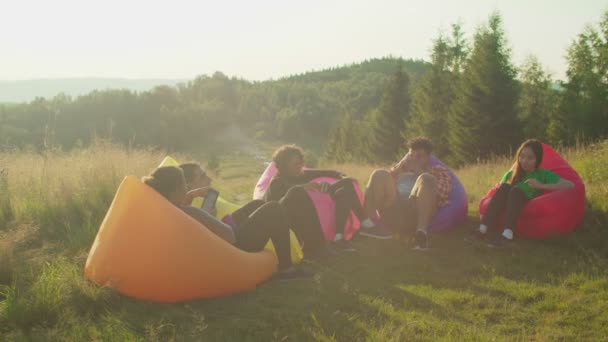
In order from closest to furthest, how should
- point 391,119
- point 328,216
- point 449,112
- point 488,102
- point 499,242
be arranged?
point 499,242 → point 328,216 → point 488,102 → point 449,112 → point 391,119

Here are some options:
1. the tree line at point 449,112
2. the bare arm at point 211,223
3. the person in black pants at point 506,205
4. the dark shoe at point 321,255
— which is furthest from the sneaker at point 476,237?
the tree line at point 449,112

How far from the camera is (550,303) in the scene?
137 inches

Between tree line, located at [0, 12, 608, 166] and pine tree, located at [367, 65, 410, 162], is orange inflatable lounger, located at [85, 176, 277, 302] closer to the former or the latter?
tree line, located at [0, 12, 608, 166]

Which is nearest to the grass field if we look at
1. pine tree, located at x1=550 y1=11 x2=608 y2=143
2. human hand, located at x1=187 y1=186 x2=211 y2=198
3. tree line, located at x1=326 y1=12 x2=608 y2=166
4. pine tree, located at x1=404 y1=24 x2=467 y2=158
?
human hand, located at x1=187 y1=186 x2=211 y2=198

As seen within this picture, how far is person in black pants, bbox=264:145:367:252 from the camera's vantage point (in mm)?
4438

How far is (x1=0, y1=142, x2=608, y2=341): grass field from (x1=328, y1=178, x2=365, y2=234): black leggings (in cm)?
37

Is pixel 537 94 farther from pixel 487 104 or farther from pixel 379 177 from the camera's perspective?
pixel 379 177

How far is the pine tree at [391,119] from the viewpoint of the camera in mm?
33750

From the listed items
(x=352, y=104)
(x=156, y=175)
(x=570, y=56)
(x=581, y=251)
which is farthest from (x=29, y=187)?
(x=352, y=104)

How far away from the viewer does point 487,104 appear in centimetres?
2342

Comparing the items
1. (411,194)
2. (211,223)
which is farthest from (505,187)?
(211,223)

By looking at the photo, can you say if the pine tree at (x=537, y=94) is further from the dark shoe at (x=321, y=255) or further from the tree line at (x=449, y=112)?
the dark shoe at (x=321, y=255)

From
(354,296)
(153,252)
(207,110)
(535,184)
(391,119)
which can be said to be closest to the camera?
(153,252)

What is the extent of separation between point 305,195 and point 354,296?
41.8 inches
